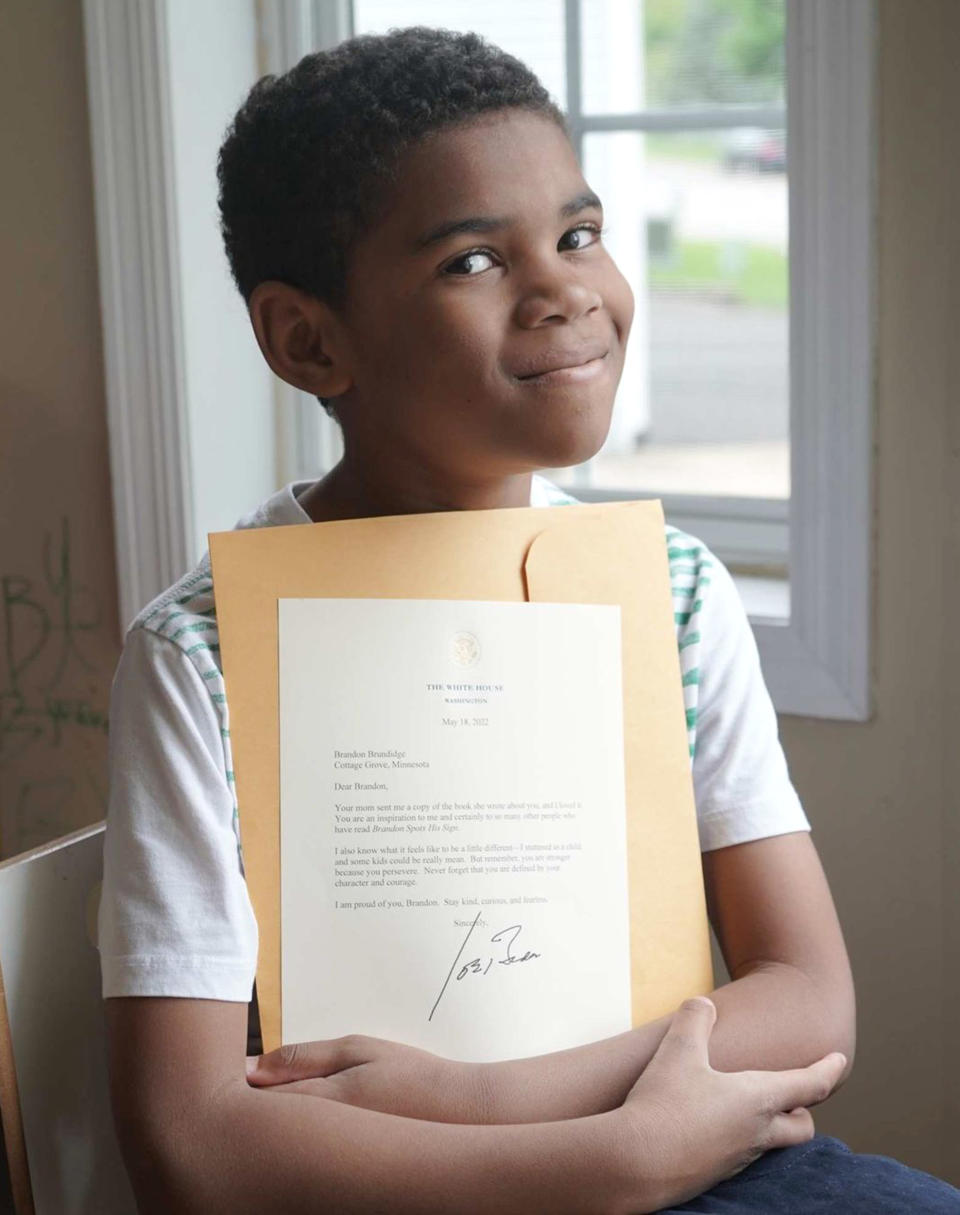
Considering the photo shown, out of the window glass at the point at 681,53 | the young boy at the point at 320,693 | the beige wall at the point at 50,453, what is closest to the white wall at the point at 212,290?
the beige wall at the point at 50,453

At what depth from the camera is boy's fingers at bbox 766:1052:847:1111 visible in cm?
88

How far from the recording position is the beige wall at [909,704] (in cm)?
129

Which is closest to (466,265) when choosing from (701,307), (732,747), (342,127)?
(342,127)

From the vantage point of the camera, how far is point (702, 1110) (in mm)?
830

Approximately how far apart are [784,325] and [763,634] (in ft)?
1.24

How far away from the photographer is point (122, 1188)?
40.4 inches

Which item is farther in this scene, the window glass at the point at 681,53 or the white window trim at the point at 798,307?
the window glass at the point at 681,53

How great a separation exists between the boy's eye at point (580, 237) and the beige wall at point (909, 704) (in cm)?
48

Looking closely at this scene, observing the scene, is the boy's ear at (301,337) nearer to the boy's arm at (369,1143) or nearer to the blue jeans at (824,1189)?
the boy's arm at (369,1143)

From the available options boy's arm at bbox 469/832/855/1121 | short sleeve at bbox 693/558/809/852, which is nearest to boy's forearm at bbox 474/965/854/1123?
boy's arm at bbox 469/832/855/1121

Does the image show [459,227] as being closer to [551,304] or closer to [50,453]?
[551,304]

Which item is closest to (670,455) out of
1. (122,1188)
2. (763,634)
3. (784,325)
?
(784,325)

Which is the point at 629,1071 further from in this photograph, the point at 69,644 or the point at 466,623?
the point at 69,644

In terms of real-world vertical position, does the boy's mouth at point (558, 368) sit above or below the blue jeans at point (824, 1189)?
above
